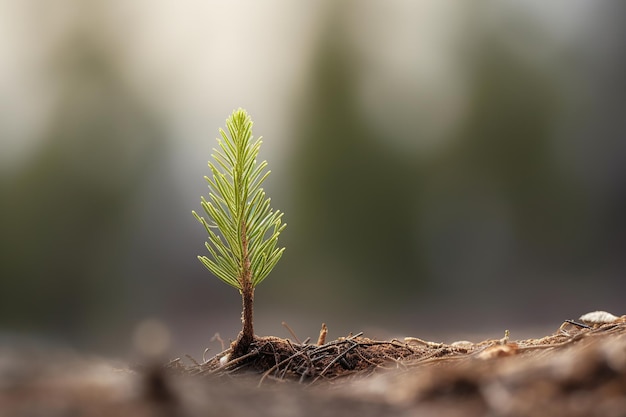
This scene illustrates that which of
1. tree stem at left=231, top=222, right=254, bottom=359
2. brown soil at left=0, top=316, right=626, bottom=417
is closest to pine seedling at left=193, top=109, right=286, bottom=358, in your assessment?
tree stem at left=231, top=222, right=254, bottom=359

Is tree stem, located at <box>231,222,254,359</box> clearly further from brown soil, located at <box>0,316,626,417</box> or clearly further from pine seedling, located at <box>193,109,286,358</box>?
brown soil, located at <box>0,316,626,417</box>

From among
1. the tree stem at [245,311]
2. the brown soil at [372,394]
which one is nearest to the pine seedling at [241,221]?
the tree stem at [245,311]

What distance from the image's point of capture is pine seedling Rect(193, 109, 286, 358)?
161 centimetres

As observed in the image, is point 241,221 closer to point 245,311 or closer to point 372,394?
point 245,311

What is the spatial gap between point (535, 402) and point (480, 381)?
0.09m

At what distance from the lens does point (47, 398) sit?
81cm

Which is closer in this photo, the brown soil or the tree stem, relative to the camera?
the brown soil

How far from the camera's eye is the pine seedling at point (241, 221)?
1610 mm

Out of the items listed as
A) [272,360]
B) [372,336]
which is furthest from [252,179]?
[372,336]

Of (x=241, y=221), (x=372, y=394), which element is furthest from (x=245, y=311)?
(x=372, y=394)

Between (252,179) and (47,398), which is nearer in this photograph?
(47,398)

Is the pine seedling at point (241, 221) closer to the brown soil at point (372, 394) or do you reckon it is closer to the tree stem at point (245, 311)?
the tree stem at point (245, 311)

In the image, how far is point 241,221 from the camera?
1.62 metres

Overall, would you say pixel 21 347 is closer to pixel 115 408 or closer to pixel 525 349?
pixel 115 408
